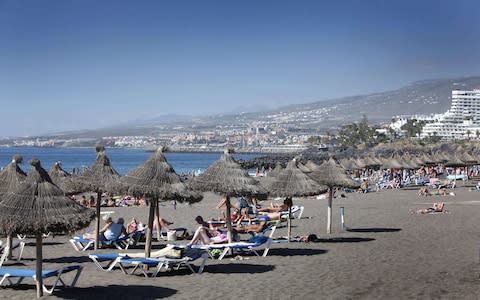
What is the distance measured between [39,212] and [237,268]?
433 cm

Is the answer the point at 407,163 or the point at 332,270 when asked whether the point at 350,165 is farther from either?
the point at 332,270

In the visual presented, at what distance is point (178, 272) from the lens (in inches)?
441

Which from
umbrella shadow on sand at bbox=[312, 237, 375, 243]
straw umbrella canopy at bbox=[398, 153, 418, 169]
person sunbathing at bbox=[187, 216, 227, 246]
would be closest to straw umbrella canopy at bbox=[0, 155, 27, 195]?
person sunbathing at bbox=[187, 216, 227, 246]

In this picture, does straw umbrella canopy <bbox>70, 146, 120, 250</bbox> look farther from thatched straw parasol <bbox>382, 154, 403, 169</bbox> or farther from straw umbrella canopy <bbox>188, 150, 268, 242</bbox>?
thatched straw parasol <bbox>382, 154, 403, 169</bbox>

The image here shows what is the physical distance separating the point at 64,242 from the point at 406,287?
8850 millimetres

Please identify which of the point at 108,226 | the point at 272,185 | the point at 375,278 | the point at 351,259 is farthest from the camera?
the point at 272,185

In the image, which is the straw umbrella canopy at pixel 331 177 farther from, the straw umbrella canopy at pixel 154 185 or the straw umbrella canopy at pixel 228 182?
the straw umbrella canopy at pixel 154 185

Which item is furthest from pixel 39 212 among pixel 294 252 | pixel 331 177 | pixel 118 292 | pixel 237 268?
pixel 331 177

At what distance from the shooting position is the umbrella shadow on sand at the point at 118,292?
926cm

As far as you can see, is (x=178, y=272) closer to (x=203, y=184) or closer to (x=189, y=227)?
(x=203, y=184)

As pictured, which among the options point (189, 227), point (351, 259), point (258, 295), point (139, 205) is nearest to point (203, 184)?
point (351, 259)

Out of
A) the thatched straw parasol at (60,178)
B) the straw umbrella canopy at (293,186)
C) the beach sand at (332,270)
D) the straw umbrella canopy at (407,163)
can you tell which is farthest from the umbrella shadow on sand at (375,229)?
the straw umbrella canopy at (407,163)

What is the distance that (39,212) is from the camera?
8609mm

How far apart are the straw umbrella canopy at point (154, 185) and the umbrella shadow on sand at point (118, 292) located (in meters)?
1.55
